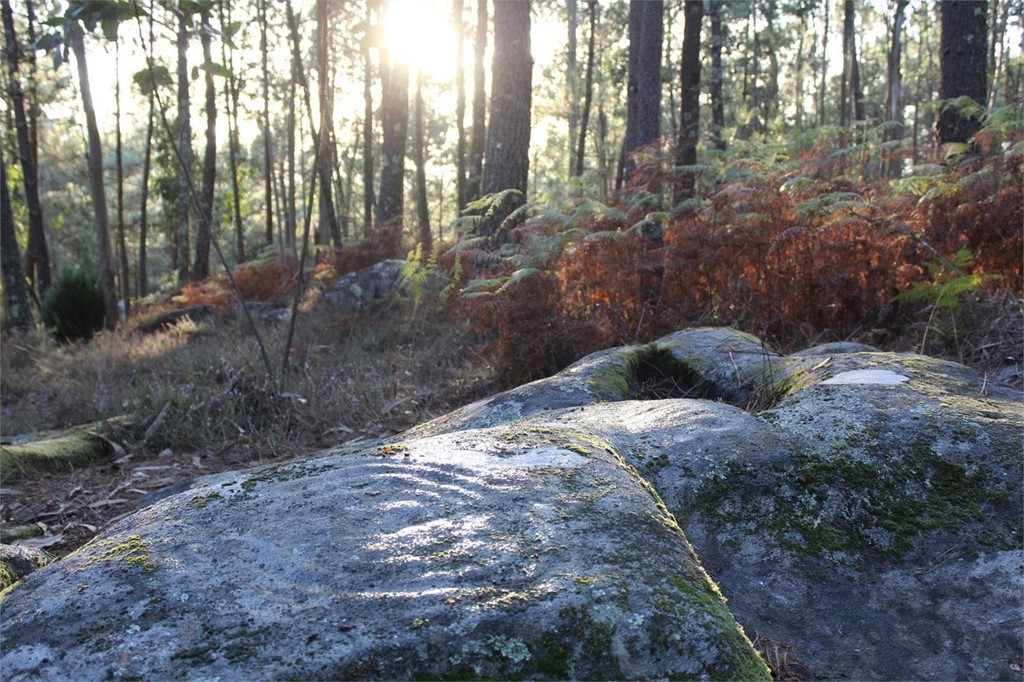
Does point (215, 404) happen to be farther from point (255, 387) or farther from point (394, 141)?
point (394, 141)

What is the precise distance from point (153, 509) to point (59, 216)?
3622 cm

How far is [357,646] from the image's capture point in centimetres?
120

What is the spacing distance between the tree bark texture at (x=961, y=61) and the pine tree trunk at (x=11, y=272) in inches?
578

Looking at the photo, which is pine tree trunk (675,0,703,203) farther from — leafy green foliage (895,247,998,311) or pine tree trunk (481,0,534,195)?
leafy green foliage (895,247,998,311)

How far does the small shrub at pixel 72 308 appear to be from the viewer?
45.9ft

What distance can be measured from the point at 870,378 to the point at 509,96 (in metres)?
6.88

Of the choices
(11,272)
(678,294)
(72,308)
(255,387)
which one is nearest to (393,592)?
(255,387)

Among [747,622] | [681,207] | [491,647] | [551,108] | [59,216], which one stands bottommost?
[747,622]

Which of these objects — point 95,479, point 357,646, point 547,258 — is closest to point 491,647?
point 357,646

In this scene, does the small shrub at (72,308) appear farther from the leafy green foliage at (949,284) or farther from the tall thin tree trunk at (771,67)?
the tall thin tree trunk at (771,67)

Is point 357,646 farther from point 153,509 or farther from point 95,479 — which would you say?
point 95,479

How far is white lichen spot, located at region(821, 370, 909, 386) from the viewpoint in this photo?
2.69m

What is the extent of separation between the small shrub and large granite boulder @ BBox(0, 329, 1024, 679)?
14239 millimetres

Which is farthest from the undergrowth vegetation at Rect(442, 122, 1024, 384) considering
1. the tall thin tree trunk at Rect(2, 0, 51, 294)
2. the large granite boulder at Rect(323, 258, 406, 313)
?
the tall thin tree trunk at Rect(2, 0, 51, 294)
